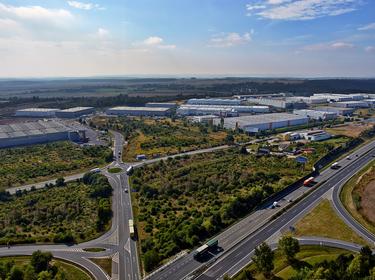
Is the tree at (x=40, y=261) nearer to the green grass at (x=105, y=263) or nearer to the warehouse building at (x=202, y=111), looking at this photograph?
the green grass at (x=105, y=263)

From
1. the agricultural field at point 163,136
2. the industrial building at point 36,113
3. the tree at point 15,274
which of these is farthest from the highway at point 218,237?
the industrial building at point 36,113

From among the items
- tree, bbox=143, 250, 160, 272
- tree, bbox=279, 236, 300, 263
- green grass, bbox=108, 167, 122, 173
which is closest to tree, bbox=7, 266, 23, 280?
tree, bbox=143, 250, 160, 272

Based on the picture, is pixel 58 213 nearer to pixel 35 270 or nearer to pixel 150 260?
pixel 35 270

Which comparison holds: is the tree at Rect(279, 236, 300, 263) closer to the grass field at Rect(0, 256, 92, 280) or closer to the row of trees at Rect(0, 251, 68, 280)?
the grass field at Rect(0, 256, 92, 280)

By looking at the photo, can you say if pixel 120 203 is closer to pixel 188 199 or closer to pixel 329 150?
pixel 188 199

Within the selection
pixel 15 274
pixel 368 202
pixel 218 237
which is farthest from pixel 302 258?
pixel 15 274
